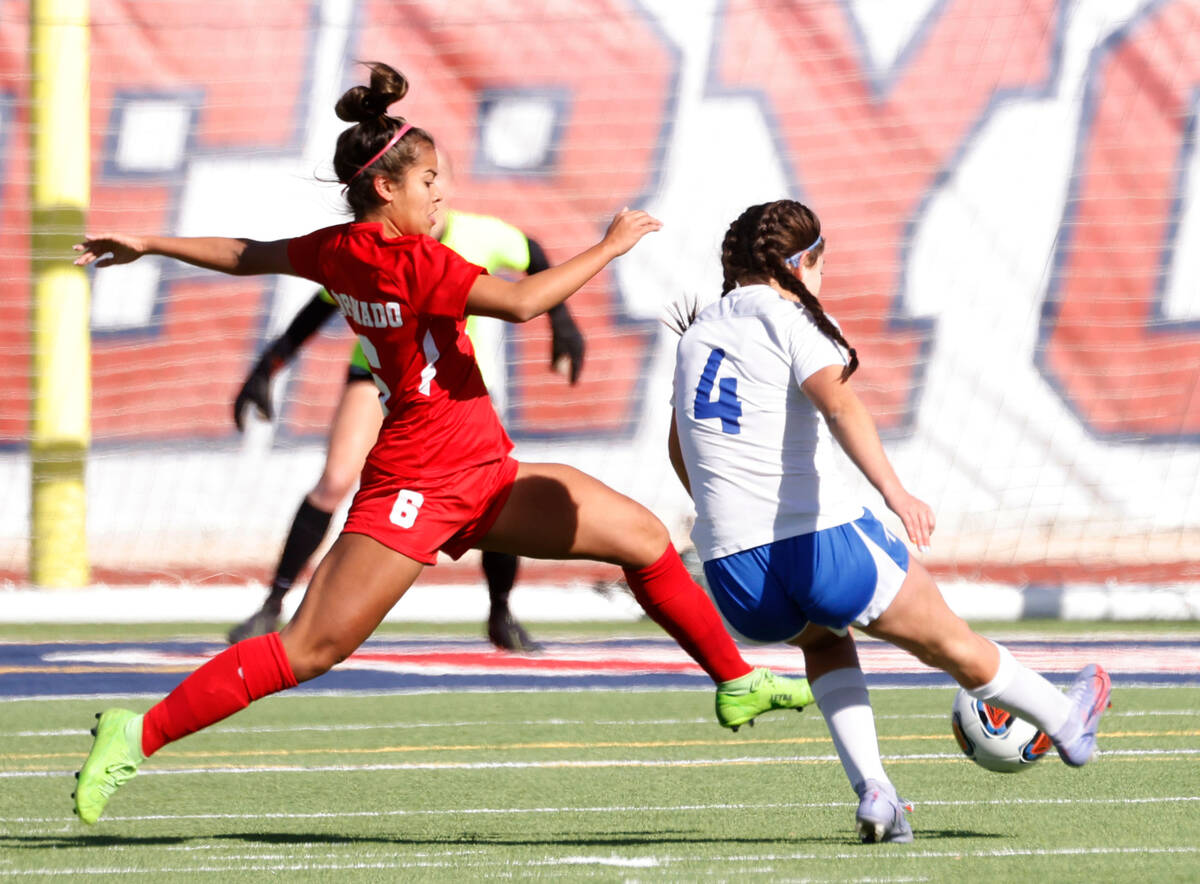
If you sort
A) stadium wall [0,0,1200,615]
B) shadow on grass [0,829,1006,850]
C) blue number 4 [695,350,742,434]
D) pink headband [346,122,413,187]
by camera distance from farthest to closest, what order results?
stadium wall [0,0,1200,615]
pink headband [346,122,413,187]
shadow on grass [0,829,1006,850]
blue number 4 [695,350,742,434]

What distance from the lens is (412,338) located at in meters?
4.65

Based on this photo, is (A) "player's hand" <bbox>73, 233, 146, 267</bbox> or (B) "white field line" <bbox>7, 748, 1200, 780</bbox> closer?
(A) "player's hand" <bbox>73, 233, 146, 267</bbox>

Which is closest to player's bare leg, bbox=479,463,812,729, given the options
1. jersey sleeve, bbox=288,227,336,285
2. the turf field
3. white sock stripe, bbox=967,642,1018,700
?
the turf field

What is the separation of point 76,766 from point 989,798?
2.86m

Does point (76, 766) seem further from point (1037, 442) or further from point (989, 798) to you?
point (1037, 442)

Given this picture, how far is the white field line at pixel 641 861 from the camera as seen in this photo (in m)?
4.27

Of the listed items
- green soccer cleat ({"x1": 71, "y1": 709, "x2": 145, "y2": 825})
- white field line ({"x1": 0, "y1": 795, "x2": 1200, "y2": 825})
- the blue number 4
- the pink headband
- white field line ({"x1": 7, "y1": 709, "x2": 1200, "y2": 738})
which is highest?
the pink headband

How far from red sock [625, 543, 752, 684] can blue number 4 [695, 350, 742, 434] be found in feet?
1.96

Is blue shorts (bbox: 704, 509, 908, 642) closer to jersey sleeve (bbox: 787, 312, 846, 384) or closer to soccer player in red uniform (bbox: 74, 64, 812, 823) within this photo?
jersey sleeve (bbox: 787, 312, 846, 384)

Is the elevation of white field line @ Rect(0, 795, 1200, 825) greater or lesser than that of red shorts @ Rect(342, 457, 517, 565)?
lesser

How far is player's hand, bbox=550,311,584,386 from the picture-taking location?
6.84 meters

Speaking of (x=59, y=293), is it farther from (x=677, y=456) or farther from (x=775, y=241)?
(x=775, y=241)

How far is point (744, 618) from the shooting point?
4426 millimetres

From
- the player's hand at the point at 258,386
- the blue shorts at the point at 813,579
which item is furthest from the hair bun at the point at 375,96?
the player's hand at the point at 258,386
